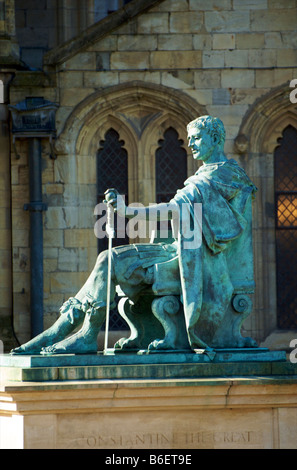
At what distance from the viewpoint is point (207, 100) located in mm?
23688

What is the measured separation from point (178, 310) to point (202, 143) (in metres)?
1.59

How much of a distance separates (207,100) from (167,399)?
10.2 metres

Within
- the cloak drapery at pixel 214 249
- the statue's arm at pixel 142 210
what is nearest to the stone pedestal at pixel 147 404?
the cloak drapery at pixel 214 249

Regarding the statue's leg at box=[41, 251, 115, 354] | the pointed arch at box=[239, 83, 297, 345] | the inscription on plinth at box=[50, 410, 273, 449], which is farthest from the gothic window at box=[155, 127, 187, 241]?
the inscription on plinth at box=[50, 410, 273, 449]

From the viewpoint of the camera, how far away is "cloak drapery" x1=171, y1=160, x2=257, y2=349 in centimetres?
1464

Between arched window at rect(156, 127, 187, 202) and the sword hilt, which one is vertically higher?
arched window at rect(156, 127, 187, 202)

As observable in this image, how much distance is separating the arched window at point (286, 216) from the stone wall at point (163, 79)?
0.31 meters

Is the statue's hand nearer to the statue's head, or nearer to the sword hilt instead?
the sword hilt

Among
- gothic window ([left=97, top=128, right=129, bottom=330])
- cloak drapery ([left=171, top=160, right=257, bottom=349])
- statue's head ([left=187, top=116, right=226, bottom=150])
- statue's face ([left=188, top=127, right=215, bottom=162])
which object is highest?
gothic window ([left=97, top=128, right=129, bottom=330])

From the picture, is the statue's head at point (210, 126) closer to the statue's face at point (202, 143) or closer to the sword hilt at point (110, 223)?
the statue's face at point (202, 143)

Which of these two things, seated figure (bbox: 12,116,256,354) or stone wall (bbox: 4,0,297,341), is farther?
stone wall (bbox: 4,0,297,341)

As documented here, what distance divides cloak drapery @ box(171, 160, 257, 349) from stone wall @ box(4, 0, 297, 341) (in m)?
8.49
